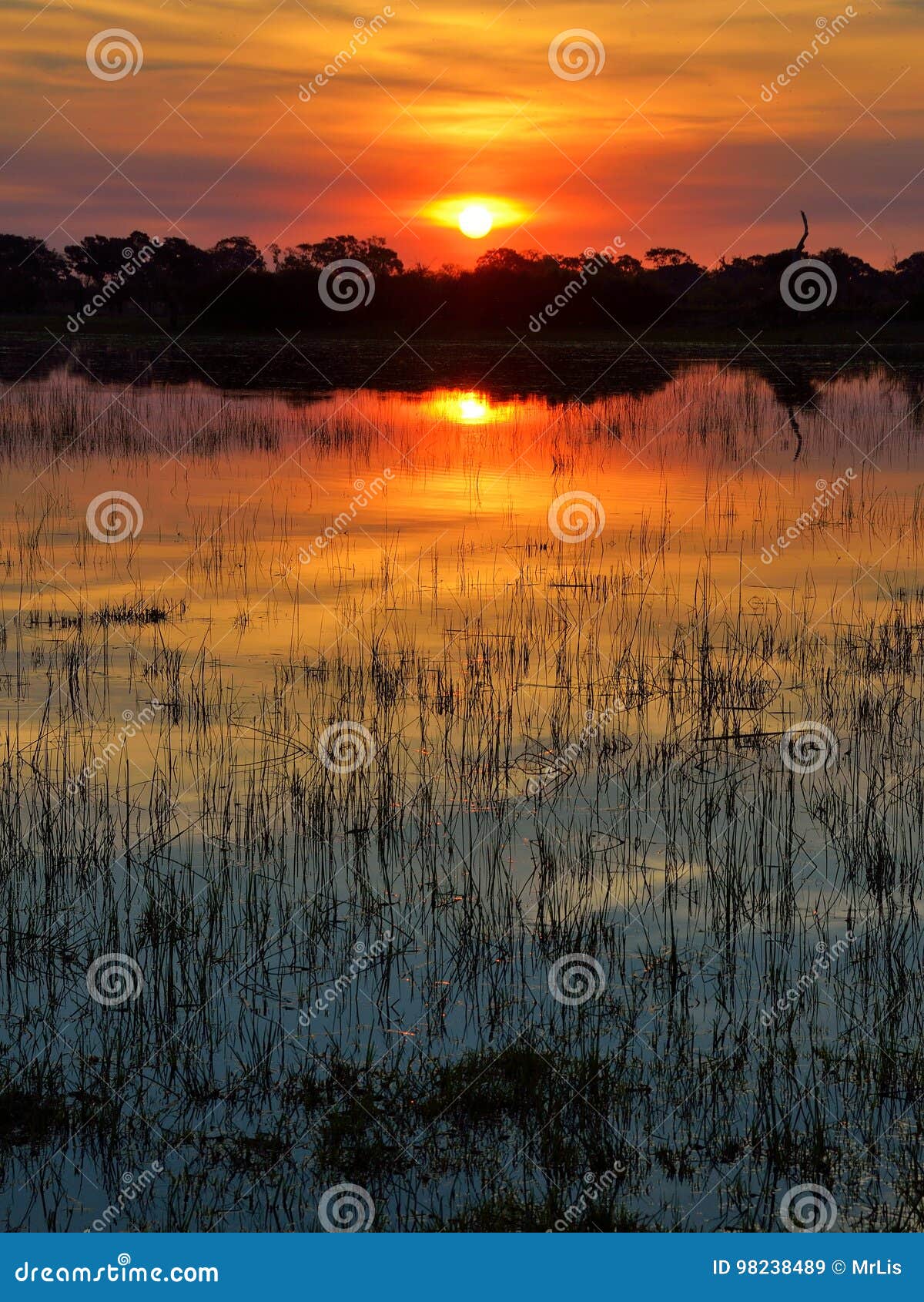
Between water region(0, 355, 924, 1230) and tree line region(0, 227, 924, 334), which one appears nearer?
water region(0, 355, 924, 1230)

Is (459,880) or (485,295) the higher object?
(485,295)

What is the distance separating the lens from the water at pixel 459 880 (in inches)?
174

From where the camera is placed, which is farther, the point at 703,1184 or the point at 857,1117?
the point at 857,1117

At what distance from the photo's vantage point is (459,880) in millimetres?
6324

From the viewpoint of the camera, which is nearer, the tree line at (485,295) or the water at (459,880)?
the water at (459,880)

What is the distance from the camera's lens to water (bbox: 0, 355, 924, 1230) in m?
4.41

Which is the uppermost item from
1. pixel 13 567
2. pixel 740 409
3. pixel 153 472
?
pixel 740 409

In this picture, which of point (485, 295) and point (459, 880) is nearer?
point (459, 880)

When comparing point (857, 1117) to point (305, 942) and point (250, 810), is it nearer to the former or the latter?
point (305, 942)

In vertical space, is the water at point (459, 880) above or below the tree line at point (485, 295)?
below

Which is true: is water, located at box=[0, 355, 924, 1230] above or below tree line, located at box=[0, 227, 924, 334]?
below

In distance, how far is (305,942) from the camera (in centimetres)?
578

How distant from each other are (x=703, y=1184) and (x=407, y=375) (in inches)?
1543

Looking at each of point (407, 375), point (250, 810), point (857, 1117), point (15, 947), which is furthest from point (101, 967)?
point (407, 375)
